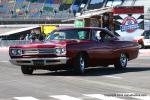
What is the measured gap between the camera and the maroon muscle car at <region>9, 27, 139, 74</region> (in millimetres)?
16766

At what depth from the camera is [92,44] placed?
17.8 meters

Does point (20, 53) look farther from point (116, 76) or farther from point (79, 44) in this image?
point (116, 76)

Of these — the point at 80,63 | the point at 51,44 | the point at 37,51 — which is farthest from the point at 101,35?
the point at 37,51

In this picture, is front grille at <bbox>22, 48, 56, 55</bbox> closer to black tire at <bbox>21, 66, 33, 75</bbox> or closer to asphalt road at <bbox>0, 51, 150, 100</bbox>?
asphalt road at <bbox>0, 51, 150, 100</bbox>

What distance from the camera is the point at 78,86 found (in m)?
13.9

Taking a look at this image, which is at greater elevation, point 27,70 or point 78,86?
point 78,86

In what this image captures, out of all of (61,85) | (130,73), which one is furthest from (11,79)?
(130,73)

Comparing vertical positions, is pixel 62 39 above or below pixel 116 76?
above

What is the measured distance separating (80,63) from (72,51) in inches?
22.1

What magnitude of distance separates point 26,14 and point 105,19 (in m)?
48.4

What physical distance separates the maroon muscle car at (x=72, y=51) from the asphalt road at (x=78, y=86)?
41 cm

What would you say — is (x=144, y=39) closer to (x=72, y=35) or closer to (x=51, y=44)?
(x=72, y=35)

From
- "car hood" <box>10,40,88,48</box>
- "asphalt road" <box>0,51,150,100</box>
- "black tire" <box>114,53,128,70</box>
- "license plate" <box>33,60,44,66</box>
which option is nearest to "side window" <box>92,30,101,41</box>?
"car hood" <box>10,40,88,48</box>

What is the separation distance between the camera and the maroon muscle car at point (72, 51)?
16.8 metres
